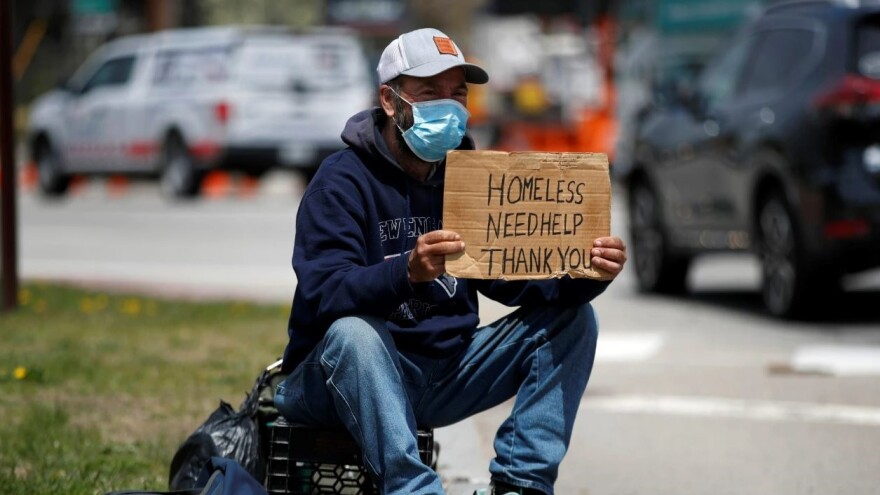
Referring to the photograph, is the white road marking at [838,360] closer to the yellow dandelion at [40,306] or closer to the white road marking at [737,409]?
the white road marking at [737,409]

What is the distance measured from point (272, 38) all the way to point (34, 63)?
766 inches

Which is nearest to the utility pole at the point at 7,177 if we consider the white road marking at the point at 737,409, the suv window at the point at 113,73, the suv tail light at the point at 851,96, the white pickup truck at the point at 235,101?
the white road marking at the point at 737,409

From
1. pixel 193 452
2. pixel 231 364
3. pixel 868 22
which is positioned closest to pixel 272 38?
pixel 868 22

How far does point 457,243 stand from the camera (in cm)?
412

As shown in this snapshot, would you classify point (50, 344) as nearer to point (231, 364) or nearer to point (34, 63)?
point (231, 364)

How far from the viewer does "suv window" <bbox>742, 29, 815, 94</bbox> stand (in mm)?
9906

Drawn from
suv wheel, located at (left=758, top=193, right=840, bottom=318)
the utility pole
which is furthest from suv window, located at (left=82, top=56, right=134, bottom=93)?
suv wheel, located at (left=758, top=193, right=840, bottom=318)

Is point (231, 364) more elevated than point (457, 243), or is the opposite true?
point (457, 243)

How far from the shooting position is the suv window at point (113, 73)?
2319 cm

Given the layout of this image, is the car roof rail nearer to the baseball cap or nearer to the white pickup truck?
the baseball cap

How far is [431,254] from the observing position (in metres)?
4.09

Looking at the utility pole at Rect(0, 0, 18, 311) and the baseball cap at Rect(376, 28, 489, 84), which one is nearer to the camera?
the baseball cap at Rect(376, 28, 489, 84)

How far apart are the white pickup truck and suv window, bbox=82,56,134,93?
0.17 m

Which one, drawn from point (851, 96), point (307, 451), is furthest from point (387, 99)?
point (851, 96)
